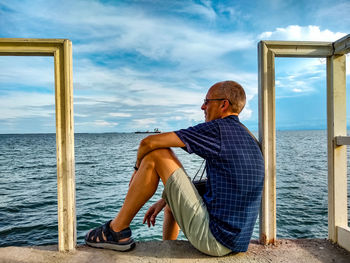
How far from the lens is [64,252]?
6.37 feet

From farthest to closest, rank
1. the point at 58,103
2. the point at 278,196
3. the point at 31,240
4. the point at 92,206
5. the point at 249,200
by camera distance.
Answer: the point at 278,196
the point at 92,206
the point at 31,240
the point at 58,103
the point at 249,200

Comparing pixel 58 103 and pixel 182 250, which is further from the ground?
pixel 58 103

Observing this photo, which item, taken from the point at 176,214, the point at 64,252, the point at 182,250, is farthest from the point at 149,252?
the point at 64,252

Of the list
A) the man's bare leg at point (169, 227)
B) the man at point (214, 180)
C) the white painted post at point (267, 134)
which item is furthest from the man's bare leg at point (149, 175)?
the white painted post at point (267, 134)

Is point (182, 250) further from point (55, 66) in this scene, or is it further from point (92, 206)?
point (92, 206)

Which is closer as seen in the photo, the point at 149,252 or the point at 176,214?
the point at 176,214

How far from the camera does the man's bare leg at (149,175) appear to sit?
68.8 inches

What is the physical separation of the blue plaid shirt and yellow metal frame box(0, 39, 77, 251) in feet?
2.84

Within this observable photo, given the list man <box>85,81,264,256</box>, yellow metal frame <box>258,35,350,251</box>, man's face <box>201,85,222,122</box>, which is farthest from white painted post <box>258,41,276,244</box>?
Result: man's face <box>201,85,222,122</box>

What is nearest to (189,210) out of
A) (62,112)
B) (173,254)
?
(173,254)

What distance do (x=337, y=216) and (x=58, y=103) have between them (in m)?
2.38

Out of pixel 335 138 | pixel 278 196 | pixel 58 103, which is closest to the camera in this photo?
pixel 58 103

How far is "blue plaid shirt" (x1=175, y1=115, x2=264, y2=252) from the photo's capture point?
1.68 m

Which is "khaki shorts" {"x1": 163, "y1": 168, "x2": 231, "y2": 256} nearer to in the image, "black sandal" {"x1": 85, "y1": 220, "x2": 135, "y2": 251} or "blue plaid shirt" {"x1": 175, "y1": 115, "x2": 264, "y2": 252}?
"blue plaid shirt" {"x1": 175, "y1": 115, "x2": 264, "y2": 252}
